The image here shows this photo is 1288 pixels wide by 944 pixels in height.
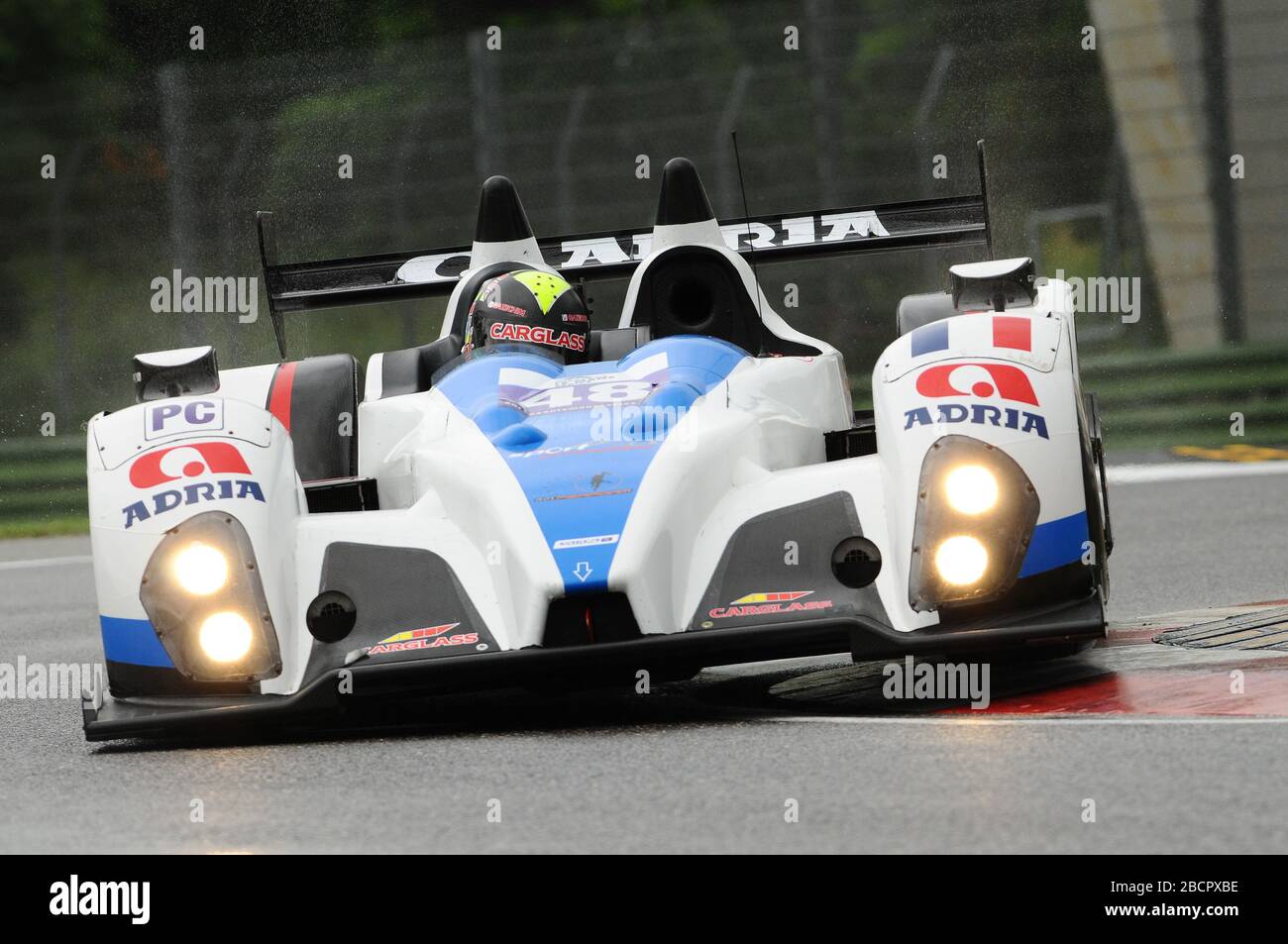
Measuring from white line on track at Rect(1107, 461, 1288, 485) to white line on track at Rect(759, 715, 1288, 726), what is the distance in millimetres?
7712

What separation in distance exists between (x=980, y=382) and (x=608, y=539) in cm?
115

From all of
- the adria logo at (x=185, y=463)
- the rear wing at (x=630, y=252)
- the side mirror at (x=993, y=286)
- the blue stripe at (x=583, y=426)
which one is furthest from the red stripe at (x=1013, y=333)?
the adria logo at (x=185, y=463)

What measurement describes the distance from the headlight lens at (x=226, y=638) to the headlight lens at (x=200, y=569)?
0.09 meters

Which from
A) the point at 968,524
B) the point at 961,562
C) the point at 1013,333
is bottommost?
the point at 961,562

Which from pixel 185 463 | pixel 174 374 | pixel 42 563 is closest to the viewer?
pixel 185 463

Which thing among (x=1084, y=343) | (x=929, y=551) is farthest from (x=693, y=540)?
(x=1084, y=343)

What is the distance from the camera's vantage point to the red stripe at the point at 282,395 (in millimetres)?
7309

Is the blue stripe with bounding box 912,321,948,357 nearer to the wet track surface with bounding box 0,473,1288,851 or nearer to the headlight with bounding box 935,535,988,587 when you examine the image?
the headlight with bounding box 935,535,988,587

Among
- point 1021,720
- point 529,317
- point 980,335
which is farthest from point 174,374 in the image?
point 1021,720

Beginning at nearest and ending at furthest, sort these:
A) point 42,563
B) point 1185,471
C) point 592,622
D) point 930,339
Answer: point 592,622 < point 930,339 < point 42,563 < point 1185,471

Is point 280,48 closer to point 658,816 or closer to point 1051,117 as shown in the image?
point 1051,117

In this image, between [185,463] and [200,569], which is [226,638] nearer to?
[200,569]

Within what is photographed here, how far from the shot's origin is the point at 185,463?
5.81 m

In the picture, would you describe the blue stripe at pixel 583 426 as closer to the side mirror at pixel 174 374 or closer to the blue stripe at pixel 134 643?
the side mirror at pixel 174 374
